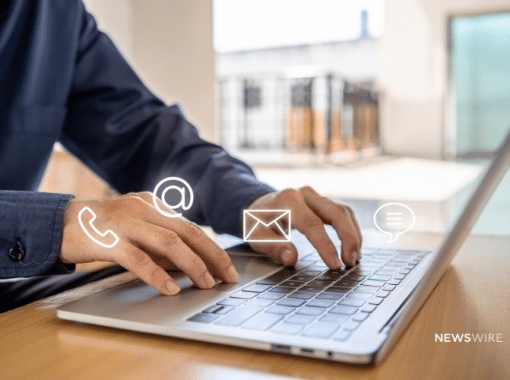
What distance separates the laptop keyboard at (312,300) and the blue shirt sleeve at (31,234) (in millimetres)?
159

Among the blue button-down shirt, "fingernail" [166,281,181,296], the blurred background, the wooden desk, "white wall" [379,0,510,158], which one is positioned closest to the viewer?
the wooden desk

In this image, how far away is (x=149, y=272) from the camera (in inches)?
14.0

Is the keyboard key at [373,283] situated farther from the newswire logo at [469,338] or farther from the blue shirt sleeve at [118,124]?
the blue shirt sleeve at [118,124]

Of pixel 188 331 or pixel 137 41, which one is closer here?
pixel 188 331

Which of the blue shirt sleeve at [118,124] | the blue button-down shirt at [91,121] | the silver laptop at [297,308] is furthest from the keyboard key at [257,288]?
the blue shirt sleeve at [118,124]

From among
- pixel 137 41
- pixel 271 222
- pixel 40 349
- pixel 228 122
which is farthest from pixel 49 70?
pixel 228 122

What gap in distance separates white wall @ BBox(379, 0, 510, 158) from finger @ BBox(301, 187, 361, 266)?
3960mm

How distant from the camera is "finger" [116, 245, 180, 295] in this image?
1.15 feet

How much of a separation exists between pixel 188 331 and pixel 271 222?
0.76ft

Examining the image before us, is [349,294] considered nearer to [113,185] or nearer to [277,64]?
[113,185]

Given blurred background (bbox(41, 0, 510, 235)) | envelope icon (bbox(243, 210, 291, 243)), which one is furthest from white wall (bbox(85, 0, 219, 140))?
envelope icon (bbox(243, 210, 291, 243))

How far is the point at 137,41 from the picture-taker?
1.96m

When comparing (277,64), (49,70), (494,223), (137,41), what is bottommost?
(494,223)

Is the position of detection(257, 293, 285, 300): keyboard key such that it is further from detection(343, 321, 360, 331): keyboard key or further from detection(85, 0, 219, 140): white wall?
detection(85, 0, 219, 140): white wall
